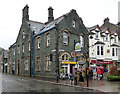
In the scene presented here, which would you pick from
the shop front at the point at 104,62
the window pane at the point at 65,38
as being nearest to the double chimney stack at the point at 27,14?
the window pane at the point at 65,38

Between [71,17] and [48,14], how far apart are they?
7882 millimetres

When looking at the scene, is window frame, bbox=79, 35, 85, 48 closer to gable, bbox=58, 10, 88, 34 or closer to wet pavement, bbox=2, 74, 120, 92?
gable, bbox=58, 10, 88, 34

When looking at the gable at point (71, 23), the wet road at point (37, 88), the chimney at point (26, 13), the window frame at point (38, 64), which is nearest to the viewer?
the wet road at point (37, 88)

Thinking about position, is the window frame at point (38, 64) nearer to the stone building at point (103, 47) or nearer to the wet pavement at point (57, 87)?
the stone building at point (103, 47)

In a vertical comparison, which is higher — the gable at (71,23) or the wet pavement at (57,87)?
the gable at (71,23)

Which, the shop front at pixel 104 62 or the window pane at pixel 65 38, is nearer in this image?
the window pane at pixel 65 38

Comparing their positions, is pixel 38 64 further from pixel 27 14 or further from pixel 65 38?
pixel 27 14

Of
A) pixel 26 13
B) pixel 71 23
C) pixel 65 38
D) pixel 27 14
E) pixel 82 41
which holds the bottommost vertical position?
pixel 82 41

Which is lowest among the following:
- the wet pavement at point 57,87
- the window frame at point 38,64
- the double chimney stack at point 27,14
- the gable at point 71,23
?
the wet pavement at point 57,87

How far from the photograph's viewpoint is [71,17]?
2455 centimetres

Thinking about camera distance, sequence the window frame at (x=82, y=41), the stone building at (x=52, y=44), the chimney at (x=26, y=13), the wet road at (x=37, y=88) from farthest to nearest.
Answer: the chimney at (x=26, y=13) → the window frame at (x=82, y=41) → the stone building at (x=52, y=44) → the wet road at (x=37, y=88)

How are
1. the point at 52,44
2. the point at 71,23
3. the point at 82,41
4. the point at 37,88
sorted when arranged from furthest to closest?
the point at 82,41, the point at 71,23, the point at 52,44, the point at 37,88

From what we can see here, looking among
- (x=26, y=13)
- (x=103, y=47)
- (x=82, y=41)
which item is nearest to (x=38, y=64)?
(x=82, y=41)

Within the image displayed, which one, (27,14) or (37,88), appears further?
(27,14)
